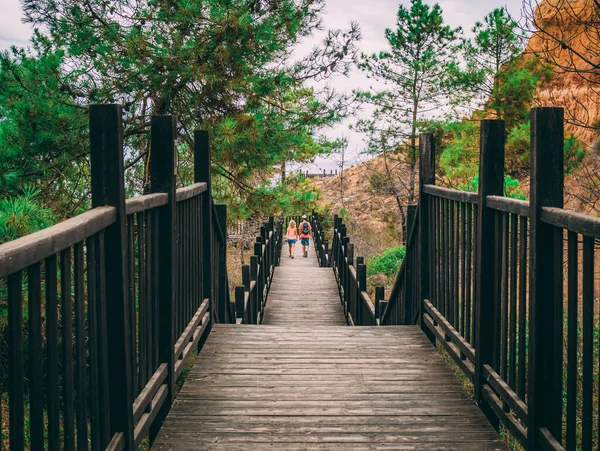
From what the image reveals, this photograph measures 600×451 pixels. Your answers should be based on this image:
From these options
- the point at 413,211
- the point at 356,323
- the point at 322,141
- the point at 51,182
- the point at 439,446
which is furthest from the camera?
the point at 322,141

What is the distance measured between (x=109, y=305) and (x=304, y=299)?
9949 millimetres

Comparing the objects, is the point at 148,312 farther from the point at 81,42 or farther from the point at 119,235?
the point at 81,42

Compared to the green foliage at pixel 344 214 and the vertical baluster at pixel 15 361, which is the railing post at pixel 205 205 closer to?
the vertical baluster at pixel 15 361

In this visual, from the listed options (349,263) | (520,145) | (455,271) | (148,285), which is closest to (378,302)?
(349,263)

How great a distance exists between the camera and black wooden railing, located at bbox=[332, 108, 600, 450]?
2.23 meters

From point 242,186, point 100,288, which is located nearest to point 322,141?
point 242,186

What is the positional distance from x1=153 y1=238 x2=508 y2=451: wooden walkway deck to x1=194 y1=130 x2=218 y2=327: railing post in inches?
17.4

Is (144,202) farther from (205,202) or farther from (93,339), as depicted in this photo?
(205,202)

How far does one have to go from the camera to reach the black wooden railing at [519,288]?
87.7 inches

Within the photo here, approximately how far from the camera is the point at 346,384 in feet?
12.9

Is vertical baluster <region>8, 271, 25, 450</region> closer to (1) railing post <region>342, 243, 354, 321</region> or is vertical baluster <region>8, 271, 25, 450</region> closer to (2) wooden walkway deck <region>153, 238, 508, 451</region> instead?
(2) wooden walkway deck <region>153, 238, 508, 451</region>

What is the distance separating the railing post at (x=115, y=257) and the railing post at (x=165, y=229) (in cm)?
81

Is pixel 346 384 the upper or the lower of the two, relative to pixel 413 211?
lower

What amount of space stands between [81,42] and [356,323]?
218 inches
